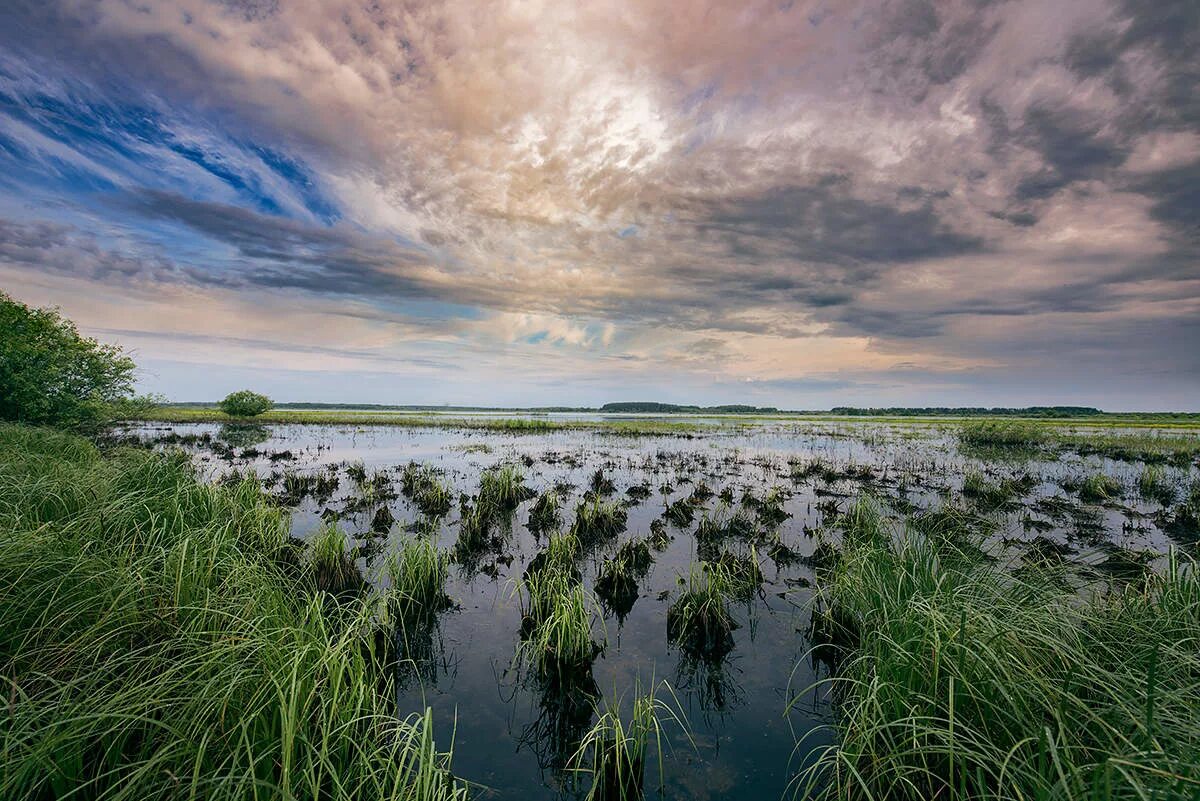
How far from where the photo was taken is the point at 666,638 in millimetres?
8828

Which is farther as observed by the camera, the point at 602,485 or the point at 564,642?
the point at 602,485

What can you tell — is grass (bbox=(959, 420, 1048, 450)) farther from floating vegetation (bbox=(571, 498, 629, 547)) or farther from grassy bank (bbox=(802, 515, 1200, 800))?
grassy bank (bbox=(802, 515, 1200, 800))

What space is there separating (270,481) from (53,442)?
25.9 feet

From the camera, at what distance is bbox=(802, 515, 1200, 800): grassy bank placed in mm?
3277

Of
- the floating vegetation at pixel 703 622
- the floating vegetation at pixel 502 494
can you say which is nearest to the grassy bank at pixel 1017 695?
the floating vegetation at pixel 703 622

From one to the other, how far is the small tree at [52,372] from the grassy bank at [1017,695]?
111ft

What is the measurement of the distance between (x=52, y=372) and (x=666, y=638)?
31.5m

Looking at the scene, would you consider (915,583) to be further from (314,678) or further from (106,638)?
(106,638)

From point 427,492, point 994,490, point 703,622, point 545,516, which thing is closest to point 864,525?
point 703,622

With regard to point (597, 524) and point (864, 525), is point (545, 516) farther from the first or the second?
point (864, 525)

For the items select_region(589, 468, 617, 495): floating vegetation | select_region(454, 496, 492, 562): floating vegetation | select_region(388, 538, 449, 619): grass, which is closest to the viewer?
select_region(388, 538, 449, 619): grass

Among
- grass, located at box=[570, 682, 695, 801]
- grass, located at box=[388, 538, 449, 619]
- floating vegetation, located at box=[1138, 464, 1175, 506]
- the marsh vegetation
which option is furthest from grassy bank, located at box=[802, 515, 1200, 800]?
floating vegetation, located at box=[1138, 464, 1175, 506]

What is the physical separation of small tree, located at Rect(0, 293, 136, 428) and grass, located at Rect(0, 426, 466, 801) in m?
21.3

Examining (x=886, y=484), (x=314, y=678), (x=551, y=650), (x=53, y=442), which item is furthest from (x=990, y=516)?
(x=53, y=442)
